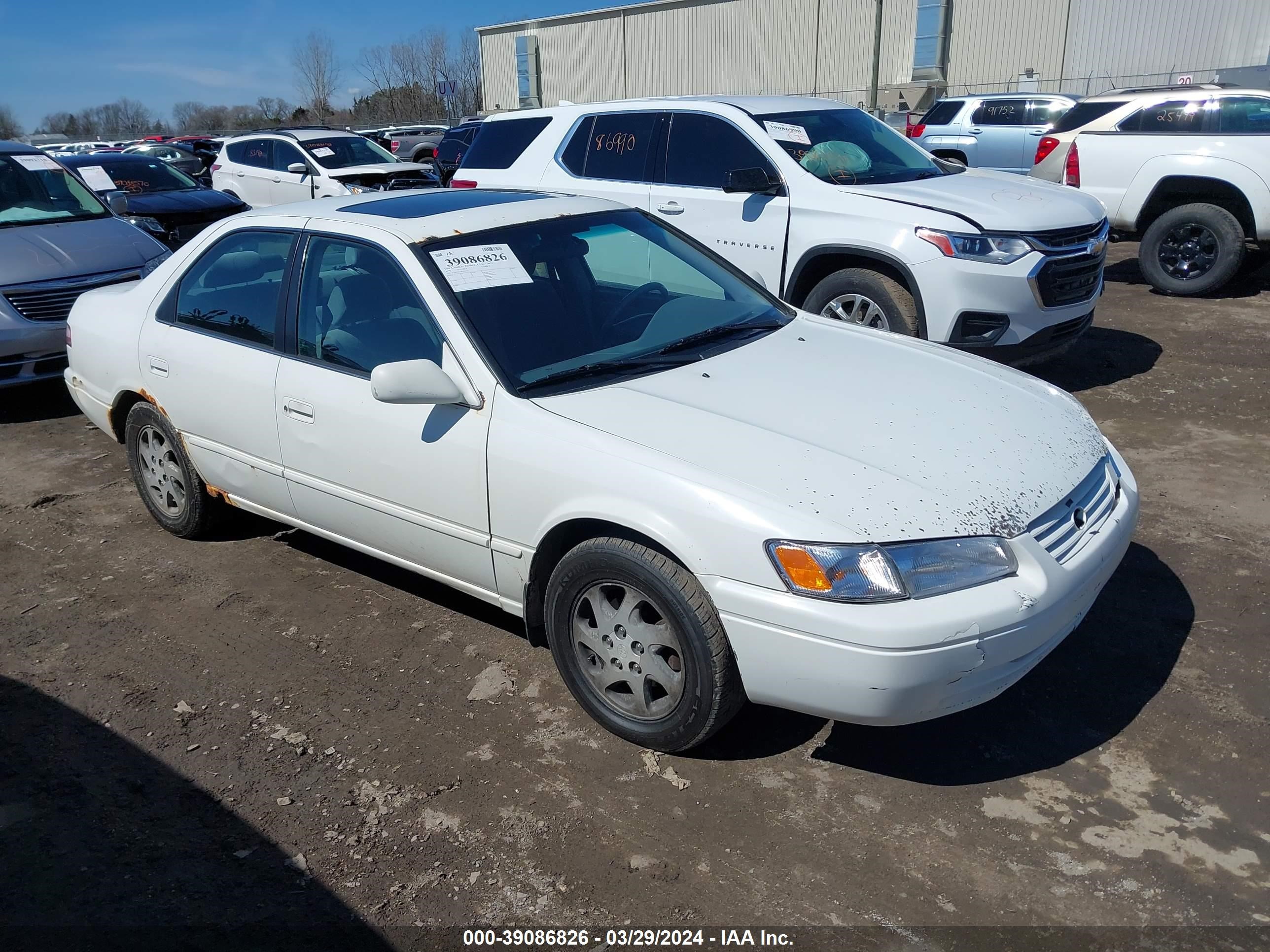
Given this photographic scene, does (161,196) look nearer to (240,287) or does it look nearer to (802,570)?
(240,287)

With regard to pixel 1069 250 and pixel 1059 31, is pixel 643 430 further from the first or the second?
pixel 1059 31

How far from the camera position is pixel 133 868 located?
288 centimetres

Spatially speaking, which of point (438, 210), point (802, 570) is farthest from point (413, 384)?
point (802, 570)

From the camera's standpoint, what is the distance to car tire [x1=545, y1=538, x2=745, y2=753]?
117 inches

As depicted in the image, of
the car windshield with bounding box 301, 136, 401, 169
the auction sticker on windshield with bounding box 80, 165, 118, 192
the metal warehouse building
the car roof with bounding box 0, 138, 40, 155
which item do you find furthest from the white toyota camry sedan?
the metal warehouse building

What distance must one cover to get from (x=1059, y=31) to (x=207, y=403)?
32.8 meters

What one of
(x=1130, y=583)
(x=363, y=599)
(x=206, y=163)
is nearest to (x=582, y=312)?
(x=363, y=599)

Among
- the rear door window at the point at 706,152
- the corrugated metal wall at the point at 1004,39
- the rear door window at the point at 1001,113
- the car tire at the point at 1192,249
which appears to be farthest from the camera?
the corrugated metal wall at the point at 1004,39

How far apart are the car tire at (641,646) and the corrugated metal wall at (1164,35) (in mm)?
31242

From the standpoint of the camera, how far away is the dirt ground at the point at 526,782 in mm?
2680

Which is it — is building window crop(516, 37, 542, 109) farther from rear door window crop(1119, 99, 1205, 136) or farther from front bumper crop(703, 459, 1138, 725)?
front bumper crop(703, 459, 1138, 725)

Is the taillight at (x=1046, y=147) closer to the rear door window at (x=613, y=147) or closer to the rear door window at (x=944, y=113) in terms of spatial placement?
A: the rear door window at (x=613, y=147)

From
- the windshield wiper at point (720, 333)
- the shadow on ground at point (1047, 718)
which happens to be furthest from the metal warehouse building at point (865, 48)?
the shadow on ground at point (1047, 718)

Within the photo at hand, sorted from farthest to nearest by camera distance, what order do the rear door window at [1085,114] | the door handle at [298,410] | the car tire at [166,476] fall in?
1. the rear door window at [1085,114]
2. the car tire at [166,476]
3. the door handle at [298,410]
